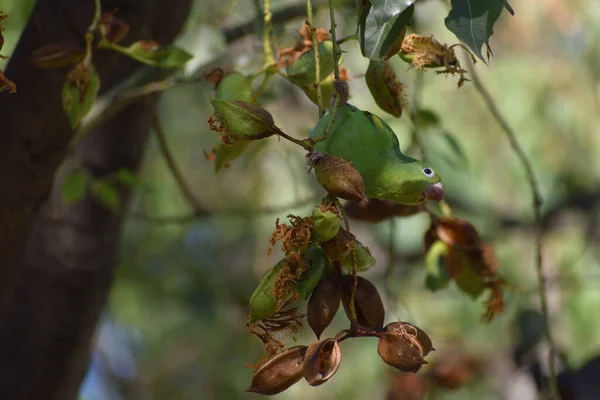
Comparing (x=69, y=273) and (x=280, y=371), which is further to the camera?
(x=69, y=273)

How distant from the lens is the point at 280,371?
682 millimetres

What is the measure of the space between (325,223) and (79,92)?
0.37 metres

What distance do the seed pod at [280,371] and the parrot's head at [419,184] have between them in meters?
0.15

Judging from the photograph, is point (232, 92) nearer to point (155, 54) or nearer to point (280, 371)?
point (155, 54)

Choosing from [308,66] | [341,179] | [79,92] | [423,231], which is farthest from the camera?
[423,231]

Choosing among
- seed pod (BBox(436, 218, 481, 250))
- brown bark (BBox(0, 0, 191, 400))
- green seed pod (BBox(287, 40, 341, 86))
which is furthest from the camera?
brown bark (BBox(0, 0, 191, 400))

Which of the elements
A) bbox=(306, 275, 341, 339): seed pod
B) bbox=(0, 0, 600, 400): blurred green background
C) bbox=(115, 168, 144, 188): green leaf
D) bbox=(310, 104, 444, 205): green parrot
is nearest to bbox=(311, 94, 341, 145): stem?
bbox=(310, 104, 444, 205): green parrot

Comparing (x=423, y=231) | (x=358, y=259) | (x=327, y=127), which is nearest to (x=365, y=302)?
(x=358, y=259)

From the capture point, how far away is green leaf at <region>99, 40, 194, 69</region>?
0.95 metres

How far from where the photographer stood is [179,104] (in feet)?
14.5

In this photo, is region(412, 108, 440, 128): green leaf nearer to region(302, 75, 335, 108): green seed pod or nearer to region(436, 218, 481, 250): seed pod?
region(436, 218, 481, 250): seed pod

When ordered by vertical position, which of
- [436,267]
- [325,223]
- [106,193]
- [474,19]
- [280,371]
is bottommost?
[106,193]

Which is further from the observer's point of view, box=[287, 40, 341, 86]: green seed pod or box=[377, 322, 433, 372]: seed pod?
box=[287, 40, 341, 86]: green seed pod

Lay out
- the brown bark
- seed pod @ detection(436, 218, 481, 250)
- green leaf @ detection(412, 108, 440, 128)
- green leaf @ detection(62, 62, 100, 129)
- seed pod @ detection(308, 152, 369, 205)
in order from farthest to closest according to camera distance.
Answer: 1. the brown bark
2. green leaf @ detection(412, 108, 440, 128)
3. seed pod @ detection(436, 218, 481, 250)
4. green leaf @ detection(62, 62, 100, 129)
5. seed pod @ detection(308, 152, 369, 205)
